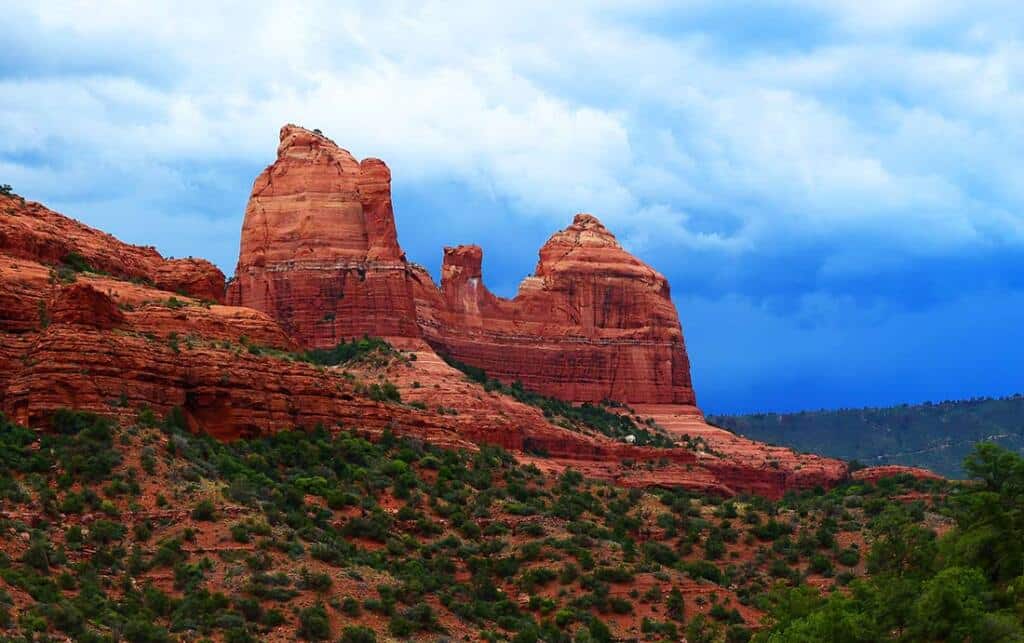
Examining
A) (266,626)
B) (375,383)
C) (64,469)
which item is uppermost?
(375,383)

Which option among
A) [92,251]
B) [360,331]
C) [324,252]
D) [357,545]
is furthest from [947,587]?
[324,252]

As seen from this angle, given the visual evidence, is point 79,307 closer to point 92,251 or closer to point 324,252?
point 92,251

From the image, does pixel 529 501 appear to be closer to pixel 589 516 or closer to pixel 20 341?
pixel 589 516

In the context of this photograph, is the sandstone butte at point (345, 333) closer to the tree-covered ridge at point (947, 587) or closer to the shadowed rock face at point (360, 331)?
the shadowed rock face at point (360, 331)

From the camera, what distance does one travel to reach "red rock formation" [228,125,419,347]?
432 ft

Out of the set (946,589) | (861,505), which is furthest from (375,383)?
(946,589)

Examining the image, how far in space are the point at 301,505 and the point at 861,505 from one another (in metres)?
36.8

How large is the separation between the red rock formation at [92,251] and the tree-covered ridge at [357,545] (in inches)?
458

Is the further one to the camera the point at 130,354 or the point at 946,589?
the point at 130,354

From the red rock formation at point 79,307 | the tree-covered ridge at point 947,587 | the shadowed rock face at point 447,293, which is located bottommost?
the tree-covered ridge at point 947,587

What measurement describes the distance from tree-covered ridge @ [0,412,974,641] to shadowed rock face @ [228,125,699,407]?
76.9ft

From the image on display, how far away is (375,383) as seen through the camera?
11638cm

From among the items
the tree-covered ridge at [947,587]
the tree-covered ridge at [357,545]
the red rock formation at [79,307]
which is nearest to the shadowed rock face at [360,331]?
the red rock formation at [79,307]

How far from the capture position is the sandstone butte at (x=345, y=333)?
293 ft
